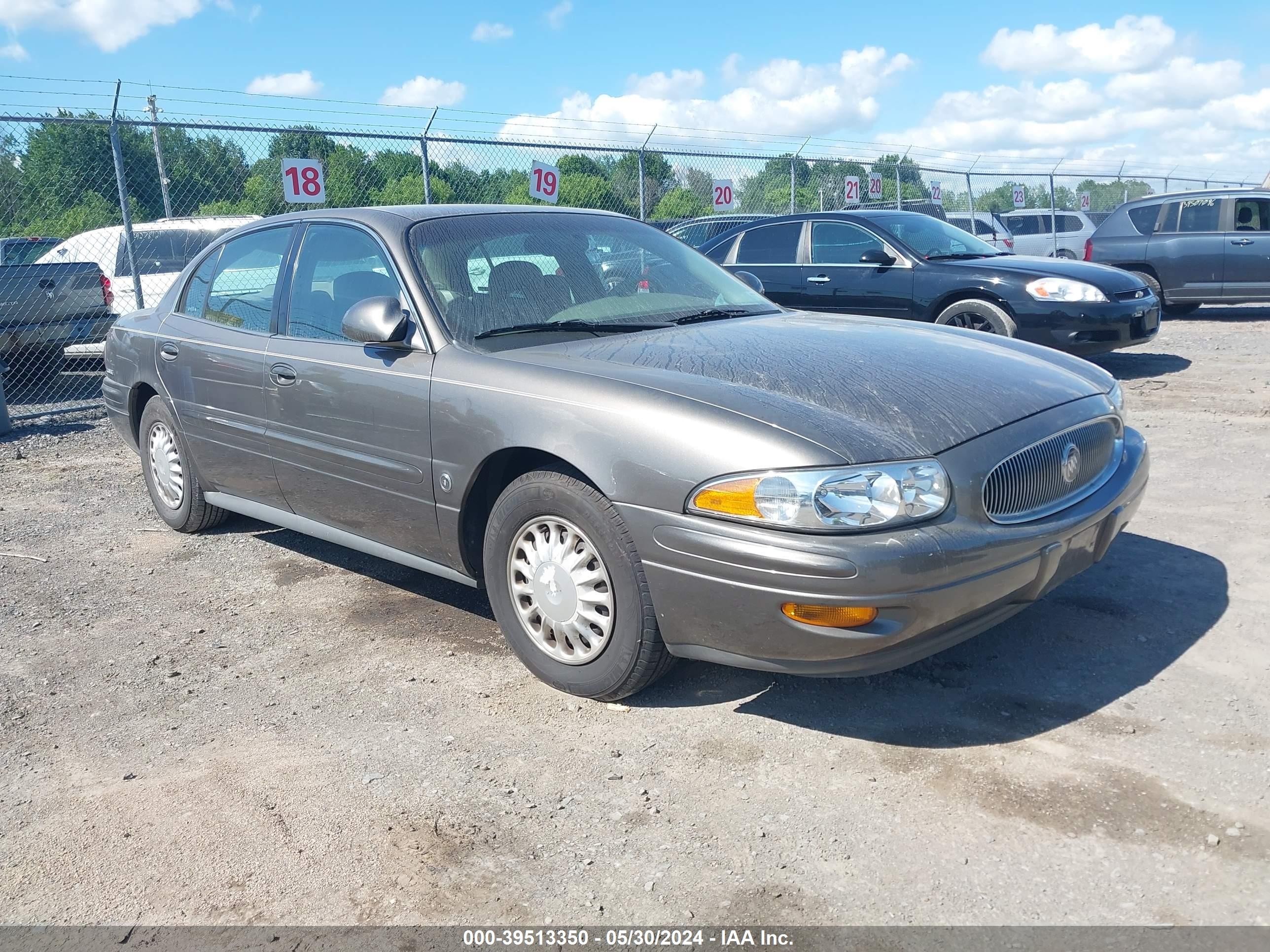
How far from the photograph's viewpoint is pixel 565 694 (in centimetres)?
360

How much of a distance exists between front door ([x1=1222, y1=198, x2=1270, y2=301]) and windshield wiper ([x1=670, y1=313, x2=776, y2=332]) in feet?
36.6

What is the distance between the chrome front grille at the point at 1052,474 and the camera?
3.10 meters

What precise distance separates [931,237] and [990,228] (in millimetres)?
12978

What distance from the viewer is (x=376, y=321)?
3.77m

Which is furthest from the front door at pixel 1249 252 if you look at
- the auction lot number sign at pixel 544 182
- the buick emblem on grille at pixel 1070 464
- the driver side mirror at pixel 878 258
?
the buick emblem on grille at pixel 1070 464

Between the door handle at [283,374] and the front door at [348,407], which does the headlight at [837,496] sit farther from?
the door handle at [283,374]

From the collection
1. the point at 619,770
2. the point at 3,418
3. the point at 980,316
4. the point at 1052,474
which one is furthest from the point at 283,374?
the point at 980,316

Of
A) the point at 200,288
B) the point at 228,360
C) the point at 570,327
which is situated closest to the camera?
the point at 570,327

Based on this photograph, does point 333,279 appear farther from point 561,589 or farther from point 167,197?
point 167,197

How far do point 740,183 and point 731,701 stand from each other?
14556 millimetres

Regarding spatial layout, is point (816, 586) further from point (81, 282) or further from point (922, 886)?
point (81, 282)

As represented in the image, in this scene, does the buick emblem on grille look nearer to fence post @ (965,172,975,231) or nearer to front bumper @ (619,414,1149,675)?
front bumper @ (619,414,1149,675)

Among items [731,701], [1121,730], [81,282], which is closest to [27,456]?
[81,282]

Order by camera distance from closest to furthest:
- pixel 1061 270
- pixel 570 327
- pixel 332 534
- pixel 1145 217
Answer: pixel 570 327, pixel 332 534, pixel 1061 270, pixel 1145 217
